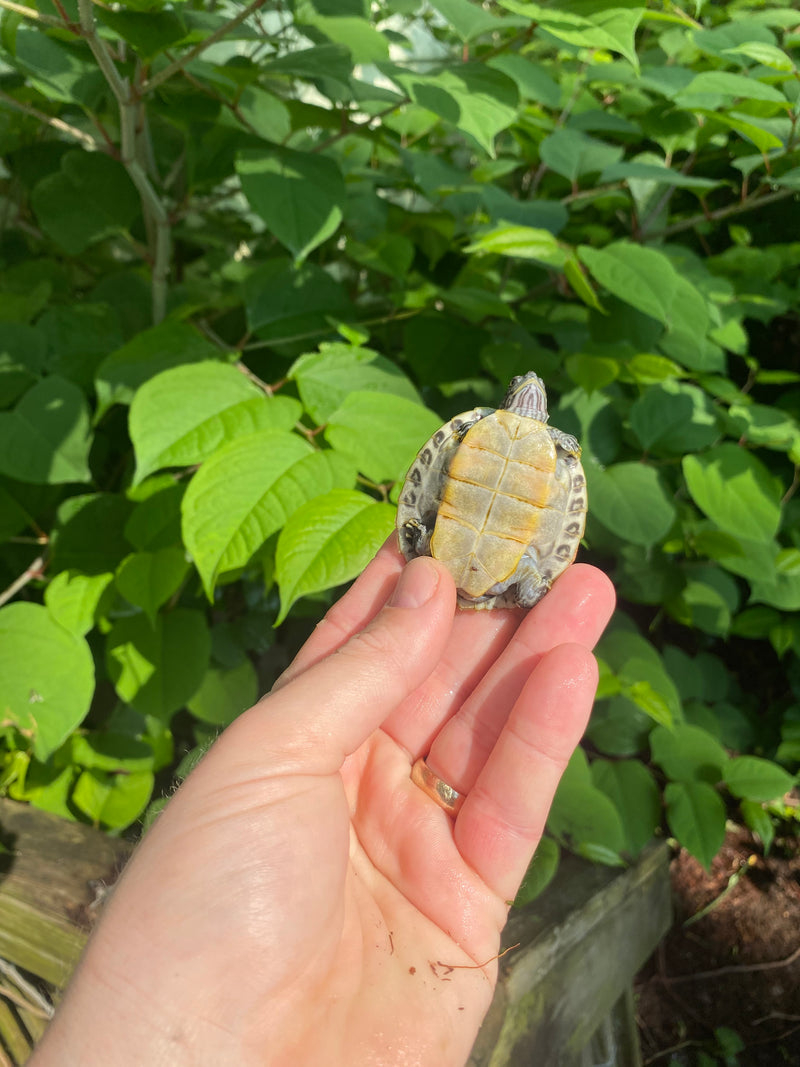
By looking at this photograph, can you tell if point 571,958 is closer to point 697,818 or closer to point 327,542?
point 697,818

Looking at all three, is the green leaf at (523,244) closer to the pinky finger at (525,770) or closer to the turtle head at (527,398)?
the turtle head at (527,398)

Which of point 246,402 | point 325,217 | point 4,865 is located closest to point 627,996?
point 4,865

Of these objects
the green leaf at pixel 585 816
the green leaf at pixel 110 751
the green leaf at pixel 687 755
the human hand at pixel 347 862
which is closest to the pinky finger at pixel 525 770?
the human hand at pixel 347 862

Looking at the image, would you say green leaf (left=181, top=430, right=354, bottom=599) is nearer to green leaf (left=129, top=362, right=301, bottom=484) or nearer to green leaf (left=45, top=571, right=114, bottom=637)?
green leaf (left=129, top=362, right=301, bottom=484)

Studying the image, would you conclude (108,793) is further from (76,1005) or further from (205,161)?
(205,161)

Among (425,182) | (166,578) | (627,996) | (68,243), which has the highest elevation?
(425,182)

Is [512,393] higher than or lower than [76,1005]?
higher
